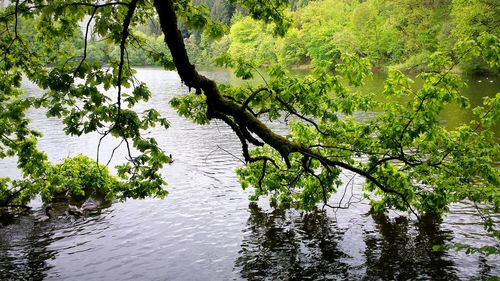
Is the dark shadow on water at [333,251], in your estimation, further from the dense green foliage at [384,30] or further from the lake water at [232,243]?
the dense green foliage at [384,30]

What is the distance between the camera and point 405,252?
1523cm

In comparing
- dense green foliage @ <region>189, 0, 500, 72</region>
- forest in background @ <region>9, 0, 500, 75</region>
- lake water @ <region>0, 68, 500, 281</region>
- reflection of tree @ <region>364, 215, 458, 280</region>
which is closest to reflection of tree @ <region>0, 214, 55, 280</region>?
lake water @ <region>0, 68, 500, 281</region>

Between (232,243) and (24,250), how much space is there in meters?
7.96

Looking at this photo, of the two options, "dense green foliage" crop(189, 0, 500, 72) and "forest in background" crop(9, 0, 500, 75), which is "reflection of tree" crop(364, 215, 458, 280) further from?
"dense green foliage" crop(189, 0, 500, 72)

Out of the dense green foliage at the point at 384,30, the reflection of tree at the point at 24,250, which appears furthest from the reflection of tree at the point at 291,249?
the dense green foliage at the point at 384,30

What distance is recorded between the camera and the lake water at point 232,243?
14156 millimetres

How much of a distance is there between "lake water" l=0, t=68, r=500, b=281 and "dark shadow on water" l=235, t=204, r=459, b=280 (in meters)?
0.04

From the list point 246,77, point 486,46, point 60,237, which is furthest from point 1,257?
point 486,46

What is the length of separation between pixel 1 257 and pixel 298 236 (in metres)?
11.1

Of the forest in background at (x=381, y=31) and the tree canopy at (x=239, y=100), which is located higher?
the forest in background at (x=381, y=31)

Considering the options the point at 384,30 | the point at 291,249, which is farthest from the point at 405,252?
the point at 384,30

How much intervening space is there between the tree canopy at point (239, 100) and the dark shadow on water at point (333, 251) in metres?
1.27

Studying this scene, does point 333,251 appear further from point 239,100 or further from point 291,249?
point 239,100

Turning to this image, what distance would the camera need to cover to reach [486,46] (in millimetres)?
10047
